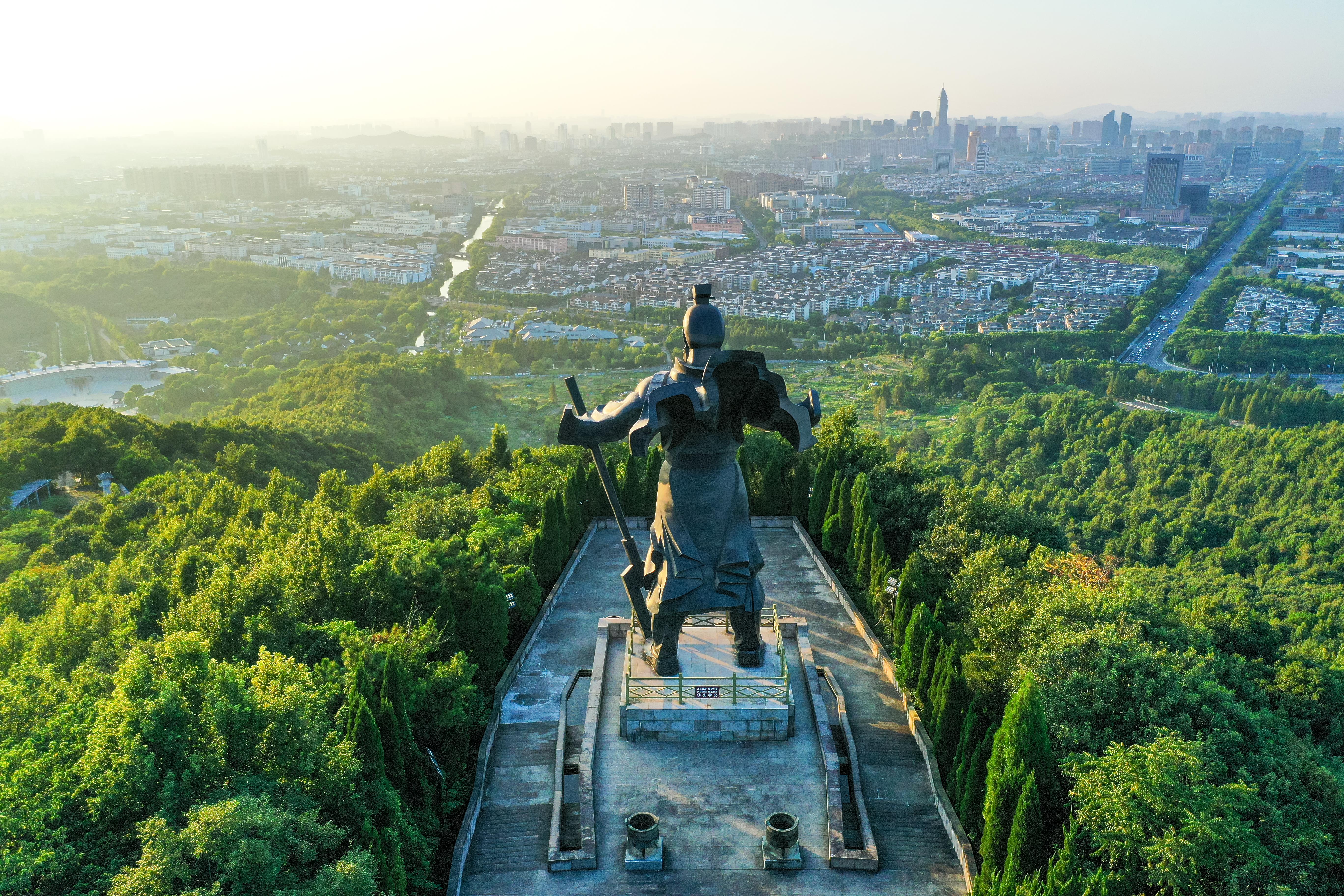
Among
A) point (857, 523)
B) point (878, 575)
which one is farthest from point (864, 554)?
point (878, 575)

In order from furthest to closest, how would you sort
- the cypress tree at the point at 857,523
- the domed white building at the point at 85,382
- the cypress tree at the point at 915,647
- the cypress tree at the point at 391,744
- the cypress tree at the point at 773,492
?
1. the domed white building at the point at 85,382
2. the cypress tree at the point at 773,492
3. the cypress tree at the point at 857,523
4. the cypress tree at the point at 915,647
5. the cypress tree at the point at 391,744

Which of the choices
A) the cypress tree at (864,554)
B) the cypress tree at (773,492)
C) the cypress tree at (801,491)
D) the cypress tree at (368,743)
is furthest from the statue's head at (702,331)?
the cypress tree at (773,492)

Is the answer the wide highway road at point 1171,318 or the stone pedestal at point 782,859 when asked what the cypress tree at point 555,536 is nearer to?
the stone pedestal at point 782,859

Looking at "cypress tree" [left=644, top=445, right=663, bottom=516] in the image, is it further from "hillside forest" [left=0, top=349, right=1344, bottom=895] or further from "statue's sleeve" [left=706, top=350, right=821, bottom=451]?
"statue's sleeve" [left=706, top=350, right=821, bottom=451]

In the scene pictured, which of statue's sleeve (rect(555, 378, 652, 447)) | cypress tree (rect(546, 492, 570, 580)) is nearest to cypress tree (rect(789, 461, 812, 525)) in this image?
cypress tree (rect(546, 492, 570, 580))

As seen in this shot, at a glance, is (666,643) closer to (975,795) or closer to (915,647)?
(915,647)

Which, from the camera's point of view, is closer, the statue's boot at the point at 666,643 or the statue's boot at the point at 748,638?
the statue's boot at the point at 666,643
